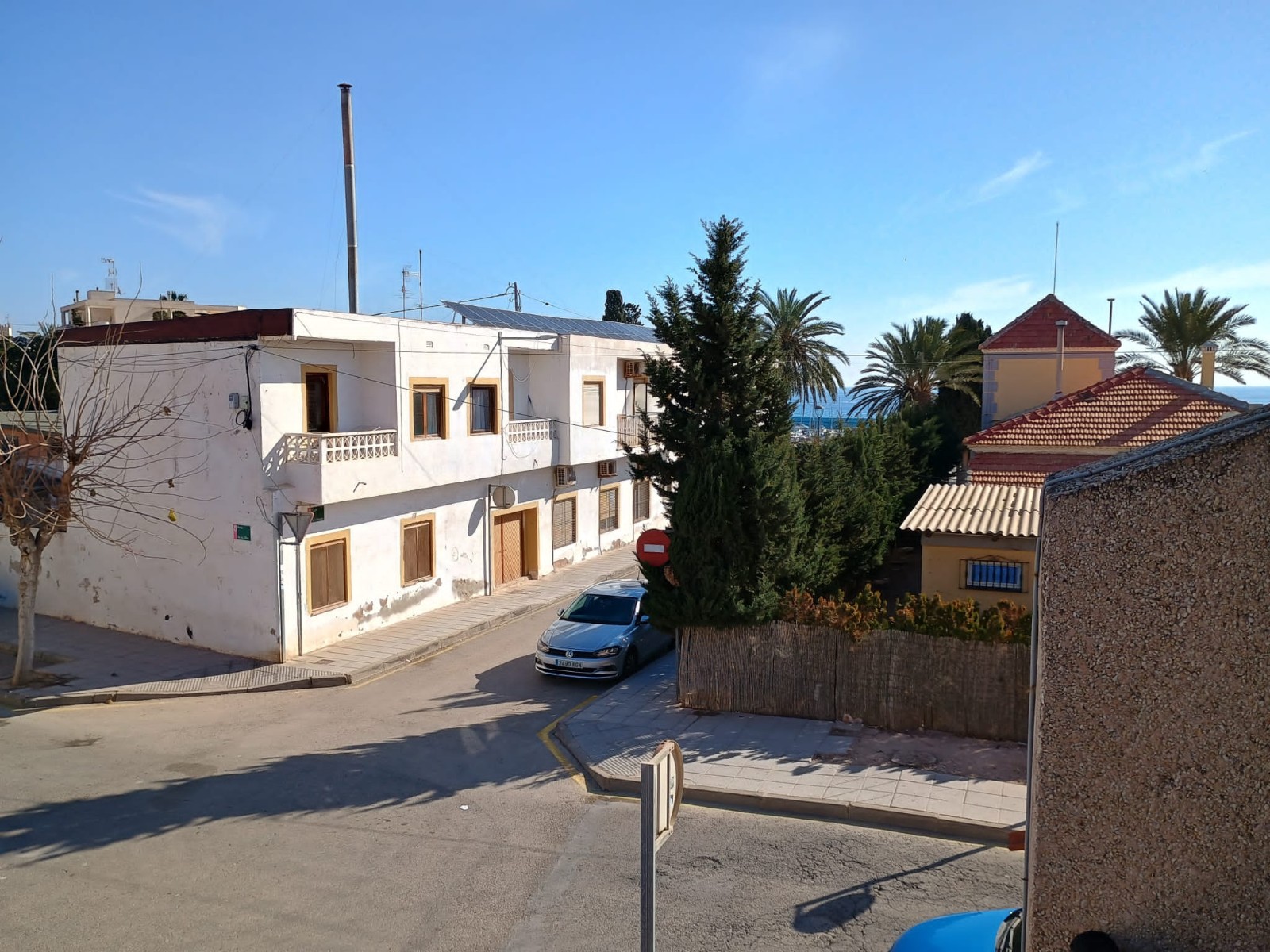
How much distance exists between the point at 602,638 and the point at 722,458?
4284 millimetres

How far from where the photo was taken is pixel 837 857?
28.8ft

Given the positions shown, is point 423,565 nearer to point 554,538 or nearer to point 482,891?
point 554,538

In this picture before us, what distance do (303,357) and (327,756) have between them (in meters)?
8.05

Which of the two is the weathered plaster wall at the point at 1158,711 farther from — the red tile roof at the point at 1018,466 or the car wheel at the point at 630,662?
the red tile roof at the point at 1018,466

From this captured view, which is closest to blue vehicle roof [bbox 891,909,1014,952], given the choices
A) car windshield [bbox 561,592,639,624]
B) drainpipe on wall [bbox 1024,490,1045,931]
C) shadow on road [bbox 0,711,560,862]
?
drainpipe on wall [bbox 1024,490,1045,931]

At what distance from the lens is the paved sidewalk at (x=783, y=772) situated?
958 cm

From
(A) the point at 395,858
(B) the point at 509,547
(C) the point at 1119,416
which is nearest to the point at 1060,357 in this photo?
(C) the point at 1119,416

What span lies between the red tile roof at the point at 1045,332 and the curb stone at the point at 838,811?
68.9 feet

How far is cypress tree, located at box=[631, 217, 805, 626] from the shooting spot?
12969 millimetres

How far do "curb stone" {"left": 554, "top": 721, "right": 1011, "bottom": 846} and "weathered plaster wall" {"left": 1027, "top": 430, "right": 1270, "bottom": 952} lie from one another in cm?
624

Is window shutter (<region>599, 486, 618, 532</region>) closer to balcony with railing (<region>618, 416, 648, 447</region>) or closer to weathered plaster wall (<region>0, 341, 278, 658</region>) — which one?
balcony with railing (<region>618, 416, 648, 447</region>)

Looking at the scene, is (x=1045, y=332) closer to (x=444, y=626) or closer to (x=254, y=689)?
(x=444, y=626)

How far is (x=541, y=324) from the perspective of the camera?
27859mm

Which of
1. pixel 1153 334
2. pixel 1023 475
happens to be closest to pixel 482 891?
pixel 1023 475
